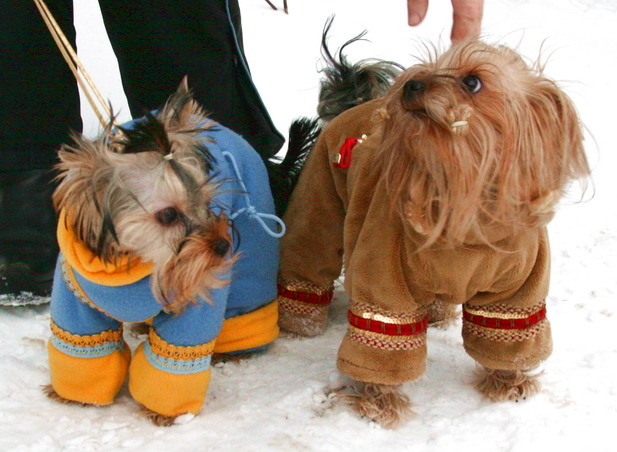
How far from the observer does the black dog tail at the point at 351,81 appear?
8.05 feet

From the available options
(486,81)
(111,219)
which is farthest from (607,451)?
(111,219)

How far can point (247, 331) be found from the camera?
227 cm

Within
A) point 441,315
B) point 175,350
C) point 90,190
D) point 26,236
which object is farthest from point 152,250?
point 441,315

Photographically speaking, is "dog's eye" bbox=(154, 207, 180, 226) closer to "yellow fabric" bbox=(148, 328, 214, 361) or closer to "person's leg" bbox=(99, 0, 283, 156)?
"yellow fabric" bbox=(148, 328, 214, 361)

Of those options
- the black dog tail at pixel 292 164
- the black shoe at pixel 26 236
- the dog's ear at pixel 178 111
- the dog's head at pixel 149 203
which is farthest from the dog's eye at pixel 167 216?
the black shoe at pixel 26 236

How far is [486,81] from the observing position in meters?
1.57

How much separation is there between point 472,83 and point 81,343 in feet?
4.07

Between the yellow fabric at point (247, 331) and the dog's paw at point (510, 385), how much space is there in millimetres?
720

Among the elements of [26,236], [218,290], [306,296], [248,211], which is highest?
[248,211]

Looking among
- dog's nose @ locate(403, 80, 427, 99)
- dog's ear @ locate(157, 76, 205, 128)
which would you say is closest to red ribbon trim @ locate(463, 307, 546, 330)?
dog's nose @ locate(403, 80, 427, 99)

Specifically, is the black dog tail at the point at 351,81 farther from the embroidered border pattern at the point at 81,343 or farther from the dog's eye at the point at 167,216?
the embroidered border pattern at the point at 81,343

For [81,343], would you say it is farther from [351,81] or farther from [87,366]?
[351,81]

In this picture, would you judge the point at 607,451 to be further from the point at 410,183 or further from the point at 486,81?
the point at 486,81

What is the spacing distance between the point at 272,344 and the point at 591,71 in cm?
370
